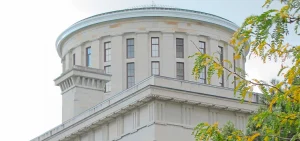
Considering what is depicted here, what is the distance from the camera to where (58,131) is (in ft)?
175

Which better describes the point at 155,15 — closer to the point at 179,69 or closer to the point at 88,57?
the point at 179,69

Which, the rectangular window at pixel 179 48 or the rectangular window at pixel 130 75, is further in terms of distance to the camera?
the rectangular window at pixel 179 48

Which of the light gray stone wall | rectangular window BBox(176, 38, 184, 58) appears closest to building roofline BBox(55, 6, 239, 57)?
the light gray stone wall

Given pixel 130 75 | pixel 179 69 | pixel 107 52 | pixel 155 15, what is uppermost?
pixel 155 15

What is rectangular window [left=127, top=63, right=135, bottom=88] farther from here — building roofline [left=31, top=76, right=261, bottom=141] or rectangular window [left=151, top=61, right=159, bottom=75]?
building roofline [left=31, top=76, right=261, bottom=141]

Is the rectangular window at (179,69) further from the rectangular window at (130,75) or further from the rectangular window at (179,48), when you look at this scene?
the rectangular window at (130,75)

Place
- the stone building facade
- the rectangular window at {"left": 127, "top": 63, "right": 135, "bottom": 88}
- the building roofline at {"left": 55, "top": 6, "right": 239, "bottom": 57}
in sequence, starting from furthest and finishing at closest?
the building roofline at {"left": 55, "top": 6, "right": 239, "bottom": 57}
the rectangular window at {"left": 127, "top": 63, "right": 135, "bottom": 88}
the stone building facade

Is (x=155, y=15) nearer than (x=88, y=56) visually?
Yes

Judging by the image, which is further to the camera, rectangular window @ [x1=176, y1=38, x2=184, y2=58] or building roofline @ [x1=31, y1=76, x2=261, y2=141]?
rectangular window @ [x1=176, y1=38, x2=184, y2=58]

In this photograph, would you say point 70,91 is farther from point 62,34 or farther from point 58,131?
point 62,34

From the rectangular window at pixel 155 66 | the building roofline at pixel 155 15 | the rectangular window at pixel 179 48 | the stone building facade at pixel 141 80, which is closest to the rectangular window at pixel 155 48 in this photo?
the stone building facade at pixel 141 80

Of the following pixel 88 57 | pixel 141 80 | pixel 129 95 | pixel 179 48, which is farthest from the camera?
pixel 88 57

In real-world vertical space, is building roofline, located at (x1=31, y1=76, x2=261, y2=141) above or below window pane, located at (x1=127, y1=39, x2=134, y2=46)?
below

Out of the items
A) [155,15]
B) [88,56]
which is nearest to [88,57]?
[88,56]
